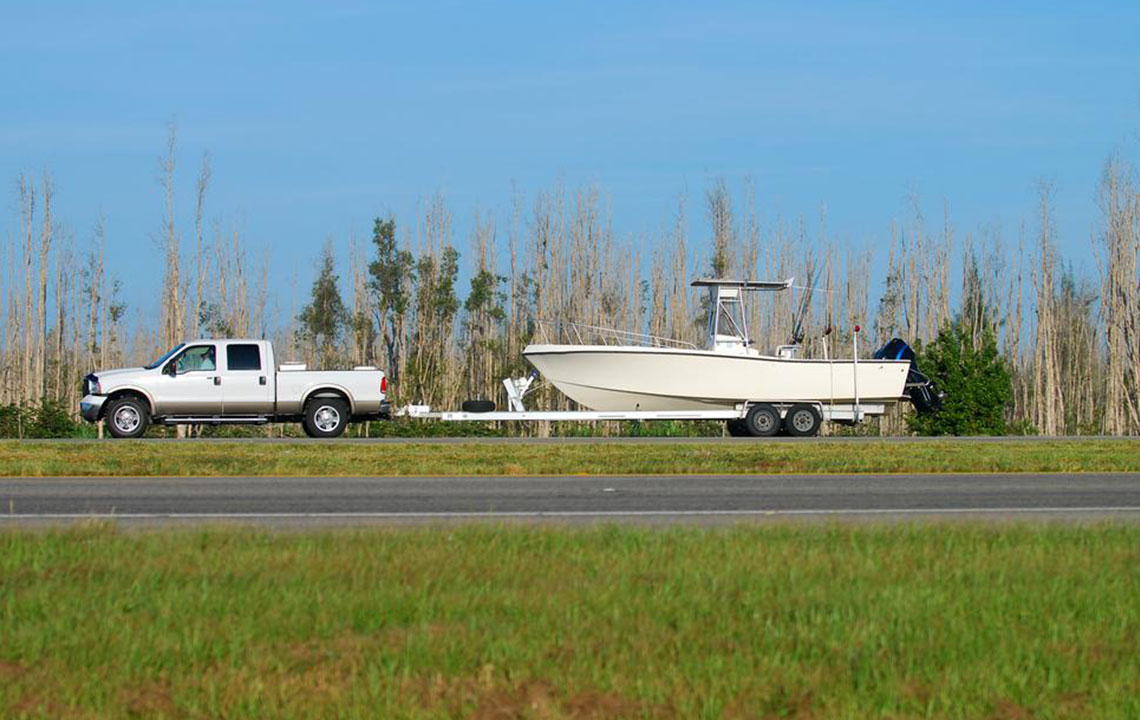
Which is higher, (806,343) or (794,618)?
(806,343)

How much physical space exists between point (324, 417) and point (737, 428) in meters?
8.96

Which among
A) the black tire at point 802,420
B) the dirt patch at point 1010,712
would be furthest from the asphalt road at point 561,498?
the black tire at point 802,420

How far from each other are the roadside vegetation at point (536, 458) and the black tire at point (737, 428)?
5.97 m

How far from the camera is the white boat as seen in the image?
93.8 ft

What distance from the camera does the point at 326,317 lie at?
4359 cm

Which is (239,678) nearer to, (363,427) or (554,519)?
(554,519)

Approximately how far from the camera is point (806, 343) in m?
47.1

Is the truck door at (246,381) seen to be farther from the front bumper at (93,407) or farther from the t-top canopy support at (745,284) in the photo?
the t-top canopy support at (745,284)

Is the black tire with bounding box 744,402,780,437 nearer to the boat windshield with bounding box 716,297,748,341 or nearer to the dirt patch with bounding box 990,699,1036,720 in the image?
the boat windshield with bounding box 716,297,748,341

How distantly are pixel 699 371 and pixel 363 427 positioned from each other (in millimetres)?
9721

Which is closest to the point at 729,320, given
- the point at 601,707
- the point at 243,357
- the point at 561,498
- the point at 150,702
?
the point at 243,357

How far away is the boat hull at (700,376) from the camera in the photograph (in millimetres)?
28562

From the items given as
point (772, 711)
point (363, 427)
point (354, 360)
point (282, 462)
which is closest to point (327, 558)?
point (772, 711)

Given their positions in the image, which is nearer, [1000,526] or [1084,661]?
[1084,661]
